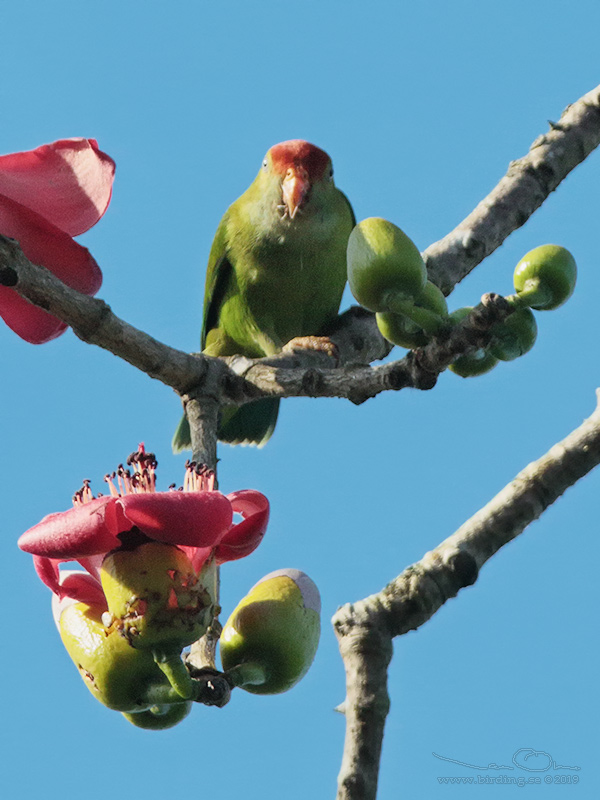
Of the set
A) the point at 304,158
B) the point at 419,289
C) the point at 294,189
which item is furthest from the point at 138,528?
the point at 304,158

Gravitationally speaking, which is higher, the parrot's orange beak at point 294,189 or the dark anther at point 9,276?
the parrot's orange beak at point 294,189

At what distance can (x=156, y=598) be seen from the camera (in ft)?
4.74

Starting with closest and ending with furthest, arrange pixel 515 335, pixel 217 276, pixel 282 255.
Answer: pixel 515 335, pixel 282 255, pixel 217 276

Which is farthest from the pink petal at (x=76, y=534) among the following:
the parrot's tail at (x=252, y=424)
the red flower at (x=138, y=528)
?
the parrot's tail at (x=252, y=424)

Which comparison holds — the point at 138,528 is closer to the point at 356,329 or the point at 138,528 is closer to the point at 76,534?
the point at 76,534

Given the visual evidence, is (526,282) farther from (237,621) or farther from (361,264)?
(237,621)

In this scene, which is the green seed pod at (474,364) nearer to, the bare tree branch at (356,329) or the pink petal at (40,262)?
the bare tree branch at (356,329)

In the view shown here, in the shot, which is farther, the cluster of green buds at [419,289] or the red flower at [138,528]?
the cluster of green buds at [419,289]

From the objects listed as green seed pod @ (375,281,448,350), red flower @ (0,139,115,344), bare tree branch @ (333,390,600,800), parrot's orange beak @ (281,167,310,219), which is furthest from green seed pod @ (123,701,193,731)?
parrot's orange beak @ (281,167,310,219)

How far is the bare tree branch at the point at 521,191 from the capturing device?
9.53 ft

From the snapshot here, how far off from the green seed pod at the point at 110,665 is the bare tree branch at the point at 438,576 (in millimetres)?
293

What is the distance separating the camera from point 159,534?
143cm

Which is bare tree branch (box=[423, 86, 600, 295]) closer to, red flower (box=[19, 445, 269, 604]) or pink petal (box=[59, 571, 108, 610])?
red flower (box=[19, 445, 269, 604])

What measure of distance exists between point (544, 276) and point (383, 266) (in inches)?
10.8
